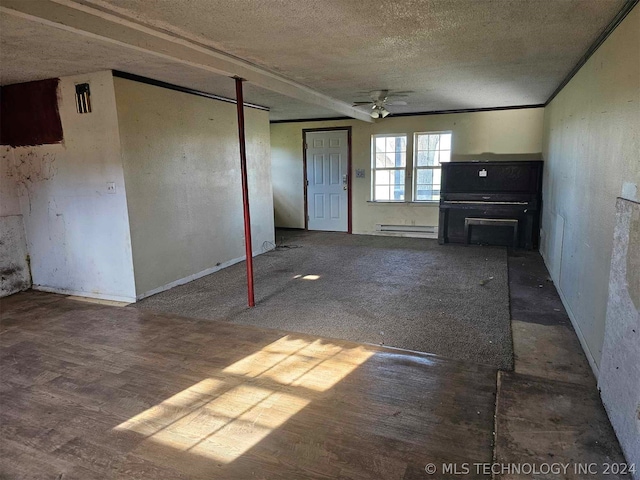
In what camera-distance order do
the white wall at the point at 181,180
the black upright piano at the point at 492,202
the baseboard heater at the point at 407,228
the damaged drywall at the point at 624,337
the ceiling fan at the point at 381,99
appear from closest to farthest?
1. the damaged drywall at the point at 624,337
2. the white wall at the point at 181,180
3. the ceiling fan at the point at 381,99
4. the black upright piano at the point at 492,202
5. the baseboard heater at the point at 407,228

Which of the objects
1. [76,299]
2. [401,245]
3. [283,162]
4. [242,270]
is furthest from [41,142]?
[401,245]

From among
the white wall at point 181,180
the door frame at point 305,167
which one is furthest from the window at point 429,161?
the white wall at point 181,180

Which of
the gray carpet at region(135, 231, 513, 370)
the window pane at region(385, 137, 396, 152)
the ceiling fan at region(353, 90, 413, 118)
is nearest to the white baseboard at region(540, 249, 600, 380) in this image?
the gray carpet at region(135, 231, 513, 370)

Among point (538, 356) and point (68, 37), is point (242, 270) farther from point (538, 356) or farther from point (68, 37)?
point (538, 356)

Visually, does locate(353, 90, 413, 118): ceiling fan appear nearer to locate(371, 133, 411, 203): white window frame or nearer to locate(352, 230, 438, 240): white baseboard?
locate(371, 133, 411, 203): white window frame

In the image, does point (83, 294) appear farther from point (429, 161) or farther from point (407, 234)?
point (429, 161)

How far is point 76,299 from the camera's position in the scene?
4.27 meters

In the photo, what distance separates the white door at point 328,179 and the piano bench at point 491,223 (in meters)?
2.40

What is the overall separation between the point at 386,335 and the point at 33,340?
2.85 metres

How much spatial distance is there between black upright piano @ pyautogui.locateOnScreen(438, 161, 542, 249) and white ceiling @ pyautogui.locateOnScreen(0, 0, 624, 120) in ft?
5.52

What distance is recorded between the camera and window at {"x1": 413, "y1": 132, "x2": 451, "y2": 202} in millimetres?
7016

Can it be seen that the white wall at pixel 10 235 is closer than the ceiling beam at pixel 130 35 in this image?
No

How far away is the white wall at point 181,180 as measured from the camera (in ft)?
13.2

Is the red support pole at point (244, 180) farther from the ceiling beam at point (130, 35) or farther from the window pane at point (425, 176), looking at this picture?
the window pane at point (425, 176)
